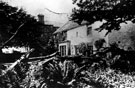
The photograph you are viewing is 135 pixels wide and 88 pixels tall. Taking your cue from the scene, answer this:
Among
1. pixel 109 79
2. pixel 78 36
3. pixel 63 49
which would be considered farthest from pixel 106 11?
pixel 63 49

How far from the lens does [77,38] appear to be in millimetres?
29297

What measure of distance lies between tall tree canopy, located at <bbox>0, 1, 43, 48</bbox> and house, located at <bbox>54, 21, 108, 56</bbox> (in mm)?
5365

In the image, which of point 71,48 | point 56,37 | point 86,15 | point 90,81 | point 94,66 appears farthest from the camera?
point 56,37

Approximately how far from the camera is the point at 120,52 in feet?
37.5

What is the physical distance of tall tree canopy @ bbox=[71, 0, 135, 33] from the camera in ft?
31.9

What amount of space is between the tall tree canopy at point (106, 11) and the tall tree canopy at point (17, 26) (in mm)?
8841

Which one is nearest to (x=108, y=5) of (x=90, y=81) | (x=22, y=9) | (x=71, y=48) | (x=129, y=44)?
(x=90, y=81)

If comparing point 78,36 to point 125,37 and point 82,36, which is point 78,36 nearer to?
point 82,36

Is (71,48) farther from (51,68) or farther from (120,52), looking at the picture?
(51,68)

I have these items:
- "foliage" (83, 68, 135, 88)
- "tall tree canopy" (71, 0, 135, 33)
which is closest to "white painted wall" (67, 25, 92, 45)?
"tall tree canopy" (71, 0, 135, 33)

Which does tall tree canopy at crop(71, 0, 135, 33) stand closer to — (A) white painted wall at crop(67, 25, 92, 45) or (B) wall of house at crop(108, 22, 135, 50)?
(B) wall of house at crop(108, 22, 135, 50)

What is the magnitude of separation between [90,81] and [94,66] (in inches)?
105

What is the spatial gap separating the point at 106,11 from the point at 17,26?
12.6 meters

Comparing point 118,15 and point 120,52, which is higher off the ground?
point 118,15
